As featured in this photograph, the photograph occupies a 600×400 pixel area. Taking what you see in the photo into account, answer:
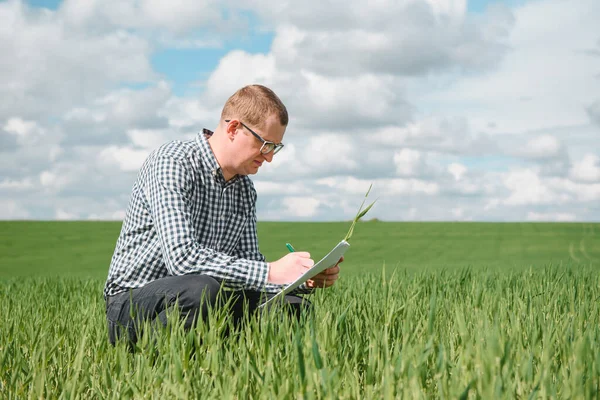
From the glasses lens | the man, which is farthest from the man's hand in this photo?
the glasses lens

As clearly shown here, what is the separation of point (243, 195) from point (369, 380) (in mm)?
1713

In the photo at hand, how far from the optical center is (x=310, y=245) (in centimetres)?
1620

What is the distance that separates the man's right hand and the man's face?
2.04 ft

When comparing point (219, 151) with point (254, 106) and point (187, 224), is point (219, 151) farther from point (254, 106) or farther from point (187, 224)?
point (187, 224)

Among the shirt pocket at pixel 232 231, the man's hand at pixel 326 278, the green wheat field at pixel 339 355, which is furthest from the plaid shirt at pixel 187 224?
the green wheat field at pixel 339 355

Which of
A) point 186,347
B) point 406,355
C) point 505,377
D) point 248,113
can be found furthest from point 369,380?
point 248,113

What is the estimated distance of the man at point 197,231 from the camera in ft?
9.59

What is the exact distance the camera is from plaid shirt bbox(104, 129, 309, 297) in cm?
294

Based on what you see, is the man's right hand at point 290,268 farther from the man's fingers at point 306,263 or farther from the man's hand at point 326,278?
the man's hand at point 326,278

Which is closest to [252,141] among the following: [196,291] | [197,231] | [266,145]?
[266,145]

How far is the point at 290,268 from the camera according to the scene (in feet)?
9.35

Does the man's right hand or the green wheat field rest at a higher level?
the man's right hand

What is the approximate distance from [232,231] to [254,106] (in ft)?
2.87

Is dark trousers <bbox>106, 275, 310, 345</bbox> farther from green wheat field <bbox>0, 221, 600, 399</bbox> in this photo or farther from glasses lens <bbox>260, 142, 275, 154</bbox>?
glasses lens <bbox>260, 142, 275, 154</bbox>
